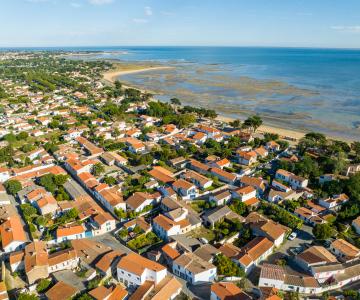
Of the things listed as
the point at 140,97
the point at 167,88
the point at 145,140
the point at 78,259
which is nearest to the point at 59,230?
the point at 78,259

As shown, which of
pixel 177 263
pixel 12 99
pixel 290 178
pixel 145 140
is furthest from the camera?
pixel 12 99

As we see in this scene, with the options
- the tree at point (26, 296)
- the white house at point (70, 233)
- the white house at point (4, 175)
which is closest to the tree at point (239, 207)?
the white house at point (70, 233)

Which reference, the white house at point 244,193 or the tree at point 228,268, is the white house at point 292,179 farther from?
the tree at point 228,268

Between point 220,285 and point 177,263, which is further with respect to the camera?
point 177,263

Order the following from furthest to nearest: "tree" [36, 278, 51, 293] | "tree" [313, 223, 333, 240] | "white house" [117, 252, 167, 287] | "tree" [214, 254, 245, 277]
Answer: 1. "tree" [313, 223, 333, 240]
2. "tree" [214, 254, 245, 277]
3. "white house" [117, 252, 167, 287]
4. "tree" [36, 278, 51, 293]

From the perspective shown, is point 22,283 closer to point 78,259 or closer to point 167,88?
point 78,259

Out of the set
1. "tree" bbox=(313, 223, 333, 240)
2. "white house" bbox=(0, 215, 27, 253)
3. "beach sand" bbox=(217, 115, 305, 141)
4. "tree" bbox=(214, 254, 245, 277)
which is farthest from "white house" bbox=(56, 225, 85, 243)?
"beach sand" bbox=(217, 115, 305, 141)

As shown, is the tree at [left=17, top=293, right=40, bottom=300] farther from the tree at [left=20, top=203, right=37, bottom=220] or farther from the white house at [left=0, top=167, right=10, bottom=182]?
the white house at [left=0, top=167, right=10, bottom=182]
